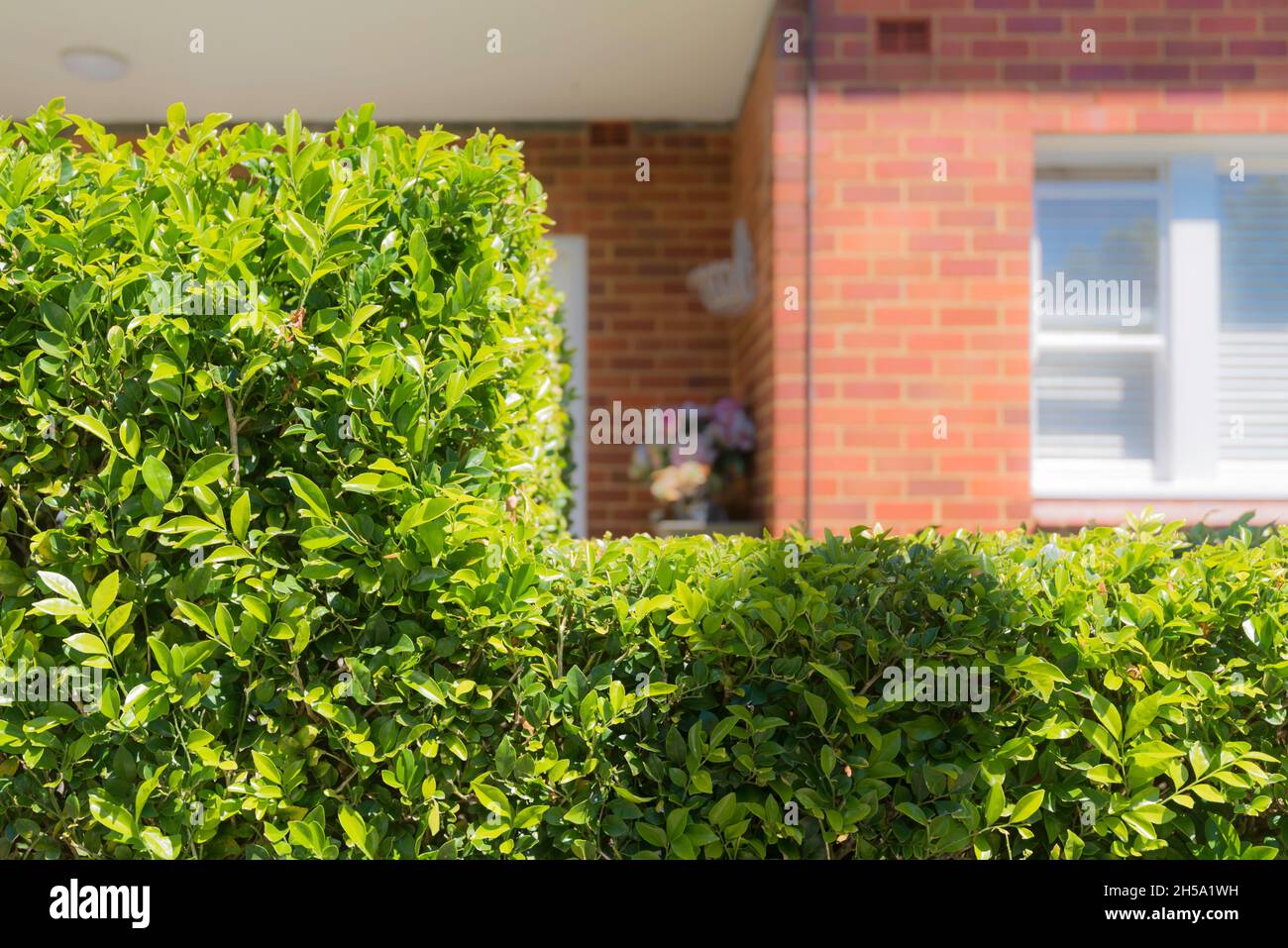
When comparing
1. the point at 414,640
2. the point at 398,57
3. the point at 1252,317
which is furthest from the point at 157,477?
the point at 1252,317

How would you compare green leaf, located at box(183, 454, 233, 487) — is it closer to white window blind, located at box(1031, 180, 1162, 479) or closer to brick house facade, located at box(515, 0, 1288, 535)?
brick house facade, located at box(515, 0, 1288, 535)

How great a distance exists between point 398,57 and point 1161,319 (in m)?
4.41

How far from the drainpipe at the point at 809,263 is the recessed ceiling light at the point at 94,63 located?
390 cm

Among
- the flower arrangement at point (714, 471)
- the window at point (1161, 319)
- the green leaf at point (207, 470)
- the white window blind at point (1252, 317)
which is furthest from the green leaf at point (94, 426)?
the white window blind at point (1252, 317)

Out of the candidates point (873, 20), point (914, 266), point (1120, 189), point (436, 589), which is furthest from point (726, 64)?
point (436, 589)

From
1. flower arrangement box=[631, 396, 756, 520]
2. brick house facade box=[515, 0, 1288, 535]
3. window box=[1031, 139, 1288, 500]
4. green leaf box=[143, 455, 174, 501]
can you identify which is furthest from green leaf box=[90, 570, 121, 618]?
window box=[1031, 139, 1288, 500]

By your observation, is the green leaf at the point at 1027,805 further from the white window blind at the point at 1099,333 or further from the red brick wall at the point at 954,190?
the white window blind at the point at 1099,333

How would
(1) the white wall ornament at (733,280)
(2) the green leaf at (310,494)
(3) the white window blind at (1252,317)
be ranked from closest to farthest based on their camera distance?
(2) the green leaf at (310,494), (3) the white window blind at (1252,317), (1) the white wall ornament at (733,280)

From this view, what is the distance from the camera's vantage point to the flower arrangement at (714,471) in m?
5.52

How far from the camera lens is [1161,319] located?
203 inches

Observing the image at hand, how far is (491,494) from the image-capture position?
2137 millimetres

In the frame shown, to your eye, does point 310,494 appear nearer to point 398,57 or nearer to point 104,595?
point 104,595

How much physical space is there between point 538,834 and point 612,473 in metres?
4.55

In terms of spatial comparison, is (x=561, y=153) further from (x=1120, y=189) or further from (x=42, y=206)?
(x=42, y=206)
